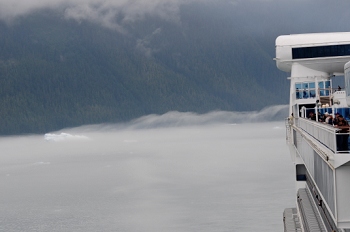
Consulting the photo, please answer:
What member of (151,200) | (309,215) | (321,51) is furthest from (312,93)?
(151,200)

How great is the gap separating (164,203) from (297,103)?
24611 mm

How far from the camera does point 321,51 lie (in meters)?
19.5

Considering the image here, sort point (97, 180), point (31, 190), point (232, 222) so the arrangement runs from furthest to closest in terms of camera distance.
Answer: point (97, 180) → point (31, 190) → point (232, 222)

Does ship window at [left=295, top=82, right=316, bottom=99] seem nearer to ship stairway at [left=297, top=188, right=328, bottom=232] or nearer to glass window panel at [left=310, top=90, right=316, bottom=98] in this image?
glass window panel at [left=310, top=90, right=316, bottom=98]

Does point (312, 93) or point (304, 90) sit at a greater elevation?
point (304, 90)

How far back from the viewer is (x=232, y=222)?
33.7 m

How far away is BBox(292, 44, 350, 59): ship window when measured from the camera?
1911 centimetres

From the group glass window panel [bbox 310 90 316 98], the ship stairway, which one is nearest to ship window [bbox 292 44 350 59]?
glass window panel [bbox 310 90 316 98]

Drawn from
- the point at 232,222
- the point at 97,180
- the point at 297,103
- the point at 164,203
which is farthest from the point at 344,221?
the point at 97,180

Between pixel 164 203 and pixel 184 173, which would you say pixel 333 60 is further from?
pixel 184 173

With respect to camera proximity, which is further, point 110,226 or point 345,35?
point 110,226

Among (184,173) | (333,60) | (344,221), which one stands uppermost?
(333,60)

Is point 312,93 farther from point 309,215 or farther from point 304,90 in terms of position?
point 309,215

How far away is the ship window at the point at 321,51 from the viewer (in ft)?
62.7
